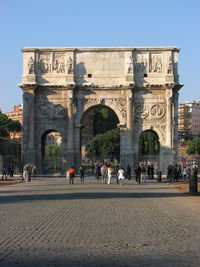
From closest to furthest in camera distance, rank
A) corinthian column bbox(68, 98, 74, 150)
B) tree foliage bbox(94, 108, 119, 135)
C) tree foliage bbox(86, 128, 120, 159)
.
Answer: corinthian column bbox(68, 98, 74, 150), tree foliage bbox(86, 128, 120, 159), tree foliage bbox(94, 108, 119, 135)

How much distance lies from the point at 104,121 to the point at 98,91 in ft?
180

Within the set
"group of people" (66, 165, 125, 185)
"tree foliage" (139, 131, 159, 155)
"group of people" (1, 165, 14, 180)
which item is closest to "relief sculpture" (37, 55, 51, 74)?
"group of people" (1, 165, 14, 180)

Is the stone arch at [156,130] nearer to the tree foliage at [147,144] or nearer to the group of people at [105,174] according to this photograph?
the group of people at [105,174]

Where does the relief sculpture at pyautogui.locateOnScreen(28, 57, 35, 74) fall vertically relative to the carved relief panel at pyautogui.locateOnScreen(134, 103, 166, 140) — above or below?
above

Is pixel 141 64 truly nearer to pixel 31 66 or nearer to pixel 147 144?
pixel 31 66

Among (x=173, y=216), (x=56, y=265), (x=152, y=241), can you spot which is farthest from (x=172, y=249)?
(x=173, y=216)

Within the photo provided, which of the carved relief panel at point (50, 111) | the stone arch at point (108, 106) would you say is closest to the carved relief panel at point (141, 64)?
the stone arch at point (108, 106)

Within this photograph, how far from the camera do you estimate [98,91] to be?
42.7m

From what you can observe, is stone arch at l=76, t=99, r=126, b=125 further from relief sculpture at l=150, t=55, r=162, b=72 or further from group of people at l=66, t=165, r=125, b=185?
group of people at l=66, t=165, r=125, b=185

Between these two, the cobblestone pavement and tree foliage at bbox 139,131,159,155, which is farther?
tree foliage at bbox 139,131,159,155

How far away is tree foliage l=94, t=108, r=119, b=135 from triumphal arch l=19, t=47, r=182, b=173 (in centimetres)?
5319

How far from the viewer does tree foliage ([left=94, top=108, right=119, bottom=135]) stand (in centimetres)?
9631

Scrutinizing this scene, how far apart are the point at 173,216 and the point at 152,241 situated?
4.19m

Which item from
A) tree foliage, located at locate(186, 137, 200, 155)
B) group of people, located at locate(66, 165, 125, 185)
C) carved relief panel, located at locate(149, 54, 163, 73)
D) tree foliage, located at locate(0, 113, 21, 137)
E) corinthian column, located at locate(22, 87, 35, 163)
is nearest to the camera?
group of people, located at locate(66, 165, 125, 185)
